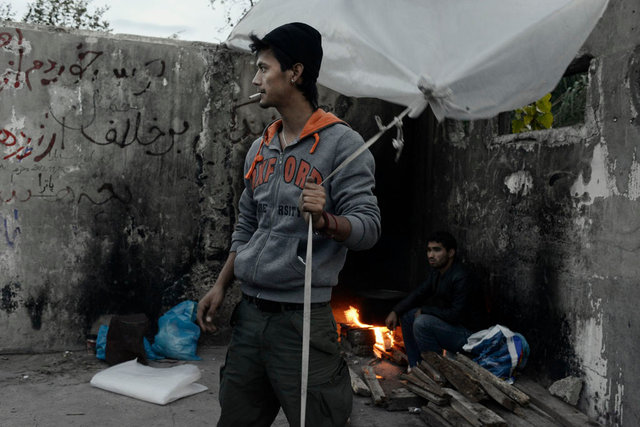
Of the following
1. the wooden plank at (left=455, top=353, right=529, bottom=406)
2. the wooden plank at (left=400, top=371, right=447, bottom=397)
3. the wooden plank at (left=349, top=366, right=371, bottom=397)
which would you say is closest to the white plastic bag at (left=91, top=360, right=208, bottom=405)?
the wooden plank at (left=349, top=366, right=371, bottom=397)

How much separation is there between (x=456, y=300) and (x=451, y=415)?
1.07 meters

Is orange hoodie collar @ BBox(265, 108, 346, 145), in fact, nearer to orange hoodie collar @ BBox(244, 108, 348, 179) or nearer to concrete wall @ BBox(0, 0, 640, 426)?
orange hoodie collar @ BBox(244, 108, 348, 179)

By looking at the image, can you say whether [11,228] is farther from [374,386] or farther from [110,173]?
[374,386]

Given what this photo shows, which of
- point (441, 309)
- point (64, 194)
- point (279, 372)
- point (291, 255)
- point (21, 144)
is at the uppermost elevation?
point (21, 144)

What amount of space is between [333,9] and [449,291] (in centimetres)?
286

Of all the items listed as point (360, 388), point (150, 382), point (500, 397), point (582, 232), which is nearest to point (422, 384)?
point (360, 388)

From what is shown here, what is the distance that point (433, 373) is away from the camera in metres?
4.46

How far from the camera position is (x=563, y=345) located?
164 inches

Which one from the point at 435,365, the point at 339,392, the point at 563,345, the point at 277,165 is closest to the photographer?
the point at 339,392

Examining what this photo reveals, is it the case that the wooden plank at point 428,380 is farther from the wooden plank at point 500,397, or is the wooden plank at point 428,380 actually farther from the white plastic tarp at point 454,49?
the white plastic tarp at point 454,49

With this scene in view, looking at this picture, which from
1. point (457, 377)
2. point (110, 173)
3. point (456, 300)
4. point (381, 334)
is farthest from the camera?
point (381, 334)

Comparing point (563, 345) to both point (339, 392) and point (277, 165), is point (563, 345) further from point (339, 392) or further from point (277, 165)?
point (277, 165)

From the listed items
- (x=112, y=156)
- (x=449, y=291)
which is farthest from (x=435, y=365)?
(x=112, y=156)

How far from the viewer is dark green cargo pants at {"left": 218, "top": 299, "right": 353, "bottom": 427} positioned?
7.10 feet
